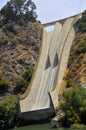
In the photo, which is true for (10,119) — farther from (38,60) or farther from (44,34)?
(44,34)

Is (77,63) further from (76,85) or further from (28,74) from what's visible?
(28,74)

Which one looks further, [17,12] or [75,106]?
[17,12]

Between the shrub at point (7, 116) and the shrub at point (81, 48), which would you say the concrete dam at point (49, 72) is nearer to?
the shrub at point (81, 48)

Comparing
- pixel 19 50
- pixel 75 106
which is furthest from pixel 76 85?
pixel 19 50

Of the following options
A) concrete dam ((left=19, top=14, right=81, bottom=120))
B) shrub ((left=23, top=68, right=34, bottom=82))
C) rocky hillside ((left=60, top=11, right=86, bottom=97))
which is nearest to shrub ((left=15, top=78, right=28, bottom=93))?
shrub ((left=23, top=68, right=34, bottom=82))

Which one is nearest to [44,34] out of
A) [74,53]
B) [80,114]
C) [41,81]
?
[74,53]

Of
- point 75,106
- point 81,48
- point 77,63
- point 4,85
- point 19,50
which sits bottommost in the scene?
point 75,106
